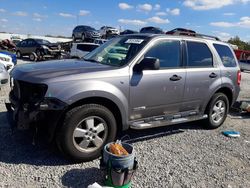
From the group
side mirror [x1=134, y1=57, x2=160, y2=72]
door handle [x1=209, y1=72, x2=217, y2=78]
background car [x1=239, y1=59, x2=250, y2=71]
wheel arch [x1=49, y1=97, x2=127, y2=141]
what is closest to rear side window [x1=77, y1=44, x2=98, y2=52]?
background car [x1=239, y1=59, x2=250, y2=71]

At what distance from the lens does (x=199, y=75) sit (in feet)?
18.0

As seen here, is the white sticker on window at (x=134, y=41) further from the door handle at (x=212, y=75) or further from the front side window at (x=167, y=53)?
the door handle at (x=212, y=75)

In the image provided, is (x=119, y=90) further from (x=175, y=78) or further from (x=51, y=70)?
(x=175, y=78)

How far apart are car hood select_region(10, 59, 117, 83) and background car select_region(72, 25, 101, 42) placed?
22.5 meters

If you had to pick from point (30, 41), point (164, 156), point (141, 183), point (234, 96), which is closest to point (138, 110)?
point (164, 156)

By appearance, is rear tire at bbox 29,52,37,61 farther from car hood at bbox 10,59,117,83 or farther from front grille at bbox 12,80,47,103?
front grille at bbox 12,80,47,103

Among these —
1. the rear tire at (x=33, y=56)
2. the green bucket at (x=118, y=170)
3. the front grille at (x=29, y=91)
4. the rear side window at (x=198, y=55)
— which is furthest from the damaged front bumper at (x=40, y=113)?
the rear tire at (x=33, y=56)

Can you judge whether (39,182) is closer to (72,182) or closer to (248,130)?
(72,182)

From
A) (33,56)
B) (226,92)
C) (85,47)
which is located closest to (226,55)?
(226,92)

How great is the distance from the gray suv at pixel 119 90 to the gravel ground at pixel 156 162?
378 mm

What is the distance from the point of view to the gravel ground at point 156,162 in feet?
12.3

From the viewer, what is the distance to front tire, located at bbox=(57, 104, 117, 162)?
3.95 m

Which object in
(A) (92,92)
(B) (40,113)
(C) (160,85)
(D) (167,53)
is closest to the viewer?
(B) (40,113)

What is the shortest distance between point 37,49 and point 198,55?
16917 mm
